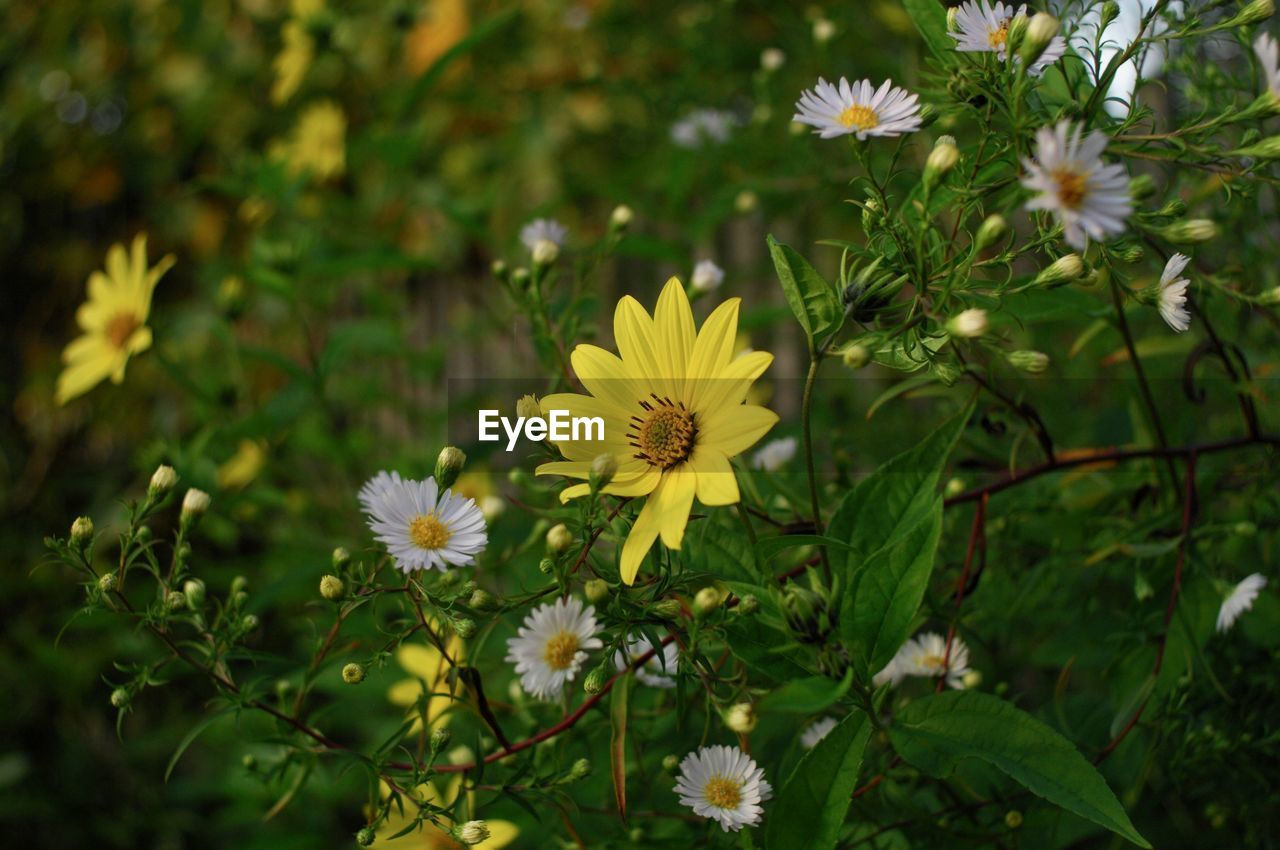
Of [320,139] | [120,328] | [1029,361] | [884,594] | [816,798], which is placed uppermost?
[320,139]

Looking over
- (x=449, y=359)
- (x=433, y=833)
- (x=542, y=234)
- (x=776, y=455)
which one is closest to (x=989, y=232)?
(x=776, y=455)

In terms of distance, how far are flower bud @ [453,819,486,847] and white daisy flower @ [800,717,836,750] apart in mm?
229

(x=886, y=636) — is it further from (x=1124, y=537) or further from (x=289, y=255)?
(x=289, y=255)

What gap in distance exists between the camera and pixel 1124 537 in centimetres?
76

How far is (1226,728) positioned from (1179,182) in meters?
0.46

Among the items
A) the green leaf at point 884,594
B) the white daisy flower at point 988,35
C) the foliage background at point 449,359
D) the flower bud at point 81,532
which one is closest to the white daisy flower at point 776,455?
the foliage background at point 449,359

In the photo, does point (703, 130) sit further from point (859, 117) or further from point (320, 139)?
point (320, 139)

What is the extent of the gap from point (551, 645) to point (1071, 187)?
39cm

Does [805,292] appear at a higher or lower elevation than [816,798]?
higher

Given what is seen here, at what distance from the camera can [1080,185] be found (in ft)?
1.52

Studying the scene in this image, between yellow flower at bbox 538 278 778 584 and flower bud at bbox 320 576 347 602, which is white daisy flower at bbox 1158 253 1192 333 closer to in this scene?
yellow flower at bbox 538 278 778 584

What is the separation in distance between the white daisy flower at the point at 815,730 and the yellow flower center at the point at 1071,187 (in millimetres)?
384

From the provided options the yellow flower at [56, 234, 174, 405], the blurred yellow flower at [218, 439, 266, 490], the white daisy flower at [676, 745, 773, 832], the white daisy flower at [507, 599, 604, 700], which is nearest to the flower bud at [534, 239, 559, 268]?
the white daisy flower at [507, 599, 604, 700]

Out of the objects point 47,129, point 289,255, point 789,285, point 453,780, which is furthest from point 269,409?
point 47,129
